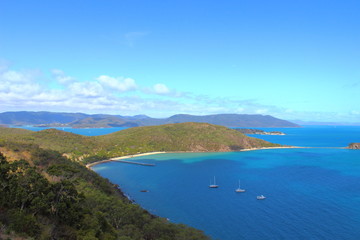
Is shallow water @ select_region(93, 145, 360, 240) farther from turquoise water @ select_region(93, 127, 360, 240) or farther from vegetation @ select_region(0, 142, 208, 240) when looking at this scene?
vegetation @ select_region(0, 142, 208, 240)

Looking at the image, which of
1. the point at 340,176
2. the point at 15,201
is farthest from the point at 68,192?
the point at 340,176

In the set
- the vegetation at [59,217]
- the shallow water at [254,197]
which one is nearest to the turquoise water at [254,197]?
the shallow water at [254,197]

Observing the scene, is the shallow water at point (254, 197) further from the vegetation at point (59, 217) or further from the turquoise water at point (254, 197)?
the vegetation at point (59, 217)

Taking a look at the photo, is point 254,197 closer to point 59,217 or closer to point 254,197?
point 254,197

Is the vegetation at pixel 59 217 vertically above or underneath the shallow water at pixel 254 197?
above

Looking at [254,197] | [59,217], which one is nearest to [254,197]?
[254,197]

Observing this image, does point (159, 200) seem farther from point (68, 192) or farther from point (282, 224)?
point (68, 192)

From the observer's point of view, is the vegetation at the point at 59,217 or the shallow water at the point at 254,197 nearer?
the vegetation at the point at 59,217

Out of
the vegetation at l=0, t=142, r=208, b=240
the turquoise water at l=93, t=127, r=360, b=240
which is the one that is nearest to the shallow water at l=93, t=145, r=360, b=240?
the turquoise water at l=93, t=127, r=360, b=240
